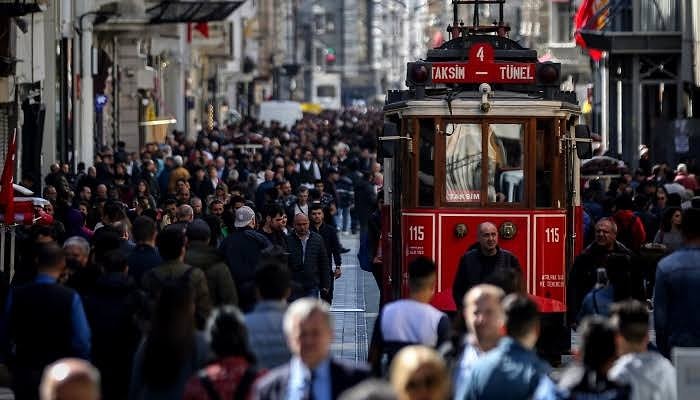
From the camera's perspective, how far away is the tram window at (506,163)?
17.1m

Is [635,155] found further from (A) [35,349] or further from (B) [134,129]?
(A) [35,349]

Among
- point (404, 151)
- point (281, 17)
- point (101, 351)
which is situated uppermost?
point (281, 17)

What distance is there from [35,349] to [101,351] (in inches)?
29.2

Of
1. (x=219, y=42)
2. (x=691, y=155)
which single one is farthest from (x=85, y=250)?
→ (x=219, y=42)

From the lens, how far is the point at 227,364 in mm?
8719

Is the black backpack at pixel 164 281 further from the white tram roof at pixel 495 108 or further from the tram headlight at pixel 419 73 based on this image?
the tram headlight at pixel 419 73

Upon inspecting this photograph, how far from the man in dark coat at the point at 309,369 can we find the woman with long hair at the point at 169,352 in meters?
0.94

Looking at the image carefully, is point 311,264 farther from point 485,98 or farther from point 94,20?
point 94,20

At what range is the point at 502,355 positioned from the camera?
870 centimetres

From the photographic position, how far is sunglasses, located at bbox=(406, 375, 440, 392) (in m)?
7.17

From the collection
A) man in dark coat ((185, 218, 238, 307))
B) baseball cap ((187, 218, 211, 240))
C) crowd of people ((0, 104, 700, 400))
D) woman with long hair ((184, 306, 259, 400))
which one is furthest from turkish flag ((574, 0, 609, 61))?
woman with long hair ((184, 306, 259, 400))

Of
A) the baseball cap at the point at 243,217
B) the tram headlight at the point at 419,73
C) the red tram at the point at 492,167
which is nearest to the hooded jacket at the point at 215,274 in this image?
the baseball cap at the point at 243,217

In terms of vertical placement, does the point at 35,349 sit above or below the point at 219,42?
below

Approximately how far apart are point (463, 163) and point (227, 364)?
8.63 m
